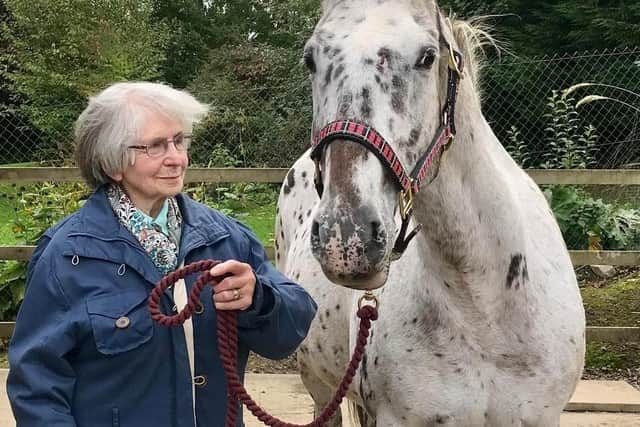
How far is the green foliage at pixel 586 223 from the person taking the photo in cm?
526

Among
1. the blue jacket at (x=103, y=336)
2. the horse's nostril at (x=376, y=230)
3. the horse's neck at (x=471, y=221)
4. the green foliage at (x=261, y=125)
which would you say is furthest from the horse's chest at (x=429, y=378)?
the green foliage at (x=261, y=125)

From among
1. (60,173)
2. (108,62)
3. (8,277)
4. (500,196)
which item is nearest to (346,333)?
(500,196)

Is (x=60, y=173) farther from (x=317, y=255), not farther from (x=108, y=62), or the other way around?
(x=108, y=62)

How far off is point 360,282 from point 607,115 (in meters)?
6.34

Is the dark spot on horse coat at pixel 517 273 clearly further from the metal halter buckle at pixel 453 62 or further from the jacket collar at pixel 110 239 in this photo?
the jacket collar at pixel 110 239

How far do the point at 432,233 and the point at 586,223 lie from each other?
12.2ft

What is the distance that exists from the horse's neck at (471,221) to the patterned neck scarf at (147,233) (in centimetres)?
64

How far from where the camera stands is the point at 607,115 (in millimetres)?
7090

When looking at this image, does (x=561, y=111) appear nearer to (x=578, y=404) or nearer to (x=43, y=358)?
(x=578, y=404)

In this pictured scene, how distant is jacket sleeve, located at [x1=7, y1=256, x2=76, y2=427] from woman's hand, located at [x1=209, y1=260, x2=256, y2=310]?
32cm

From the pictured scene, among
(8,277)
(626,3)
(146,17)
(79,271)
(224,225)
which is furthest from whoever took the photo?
(146,17)

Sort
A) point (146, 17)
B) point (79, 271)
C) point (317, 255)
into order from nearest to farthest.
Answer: point (317, 255) → point (79, 271) → point (146, 17)

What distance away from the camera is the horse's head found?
4.61 ft

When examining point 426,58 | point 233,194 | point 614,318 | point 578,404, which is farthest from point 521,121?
point 426,58
